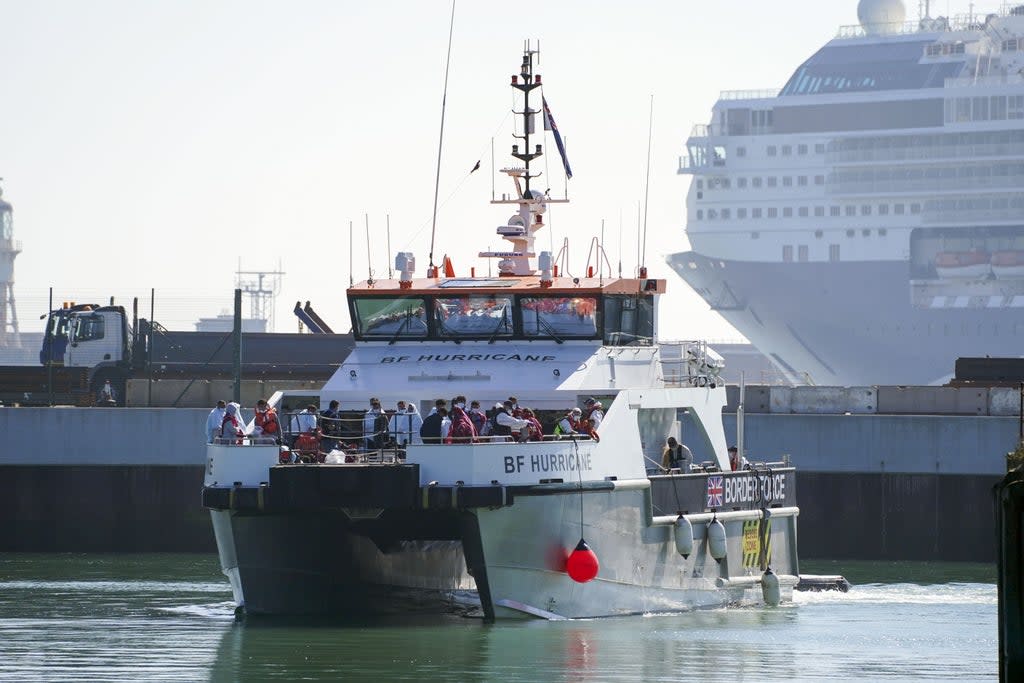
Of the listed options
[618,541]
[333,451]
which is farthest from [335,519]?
[618,541]

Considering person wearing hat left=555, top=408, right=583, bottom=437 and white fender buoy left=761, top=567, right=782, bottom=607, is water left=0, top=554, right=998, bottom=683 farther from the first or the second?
person wearing hat left=555, top=408, right=583, bottom=437

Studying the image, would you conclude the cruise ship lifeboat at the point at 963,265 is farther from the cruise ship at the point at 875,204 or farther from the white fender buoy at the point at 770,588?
the white fender buoy at the point at 770,588

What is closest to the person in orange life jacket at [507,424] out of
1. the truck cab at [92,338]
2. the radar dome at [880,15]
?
the truck cab at [92,338]

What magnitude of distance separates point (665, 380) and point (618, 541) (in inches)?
164

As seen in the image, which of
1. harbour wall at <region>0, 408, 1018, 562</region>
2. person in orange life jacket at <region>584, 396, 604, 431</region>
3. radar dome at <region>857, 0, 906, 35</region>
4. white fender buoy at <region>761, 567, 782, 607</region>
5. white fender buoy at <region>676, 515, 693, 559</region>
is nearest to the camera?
person in orange life jacket at <region>584, 396, 604, 431</region>

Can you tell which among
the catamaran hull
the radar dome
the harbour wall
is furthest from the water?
the radar dome

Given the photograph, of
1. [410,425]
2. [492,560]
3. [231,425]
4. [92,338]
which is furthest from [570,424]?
[92,338]

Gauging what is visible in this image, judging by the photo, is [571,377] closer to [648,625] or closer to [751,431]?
[648,625]

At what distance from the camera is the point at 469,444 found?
20531mm

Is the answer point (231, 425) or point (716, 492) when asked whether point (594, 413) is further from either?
point (231, 425)

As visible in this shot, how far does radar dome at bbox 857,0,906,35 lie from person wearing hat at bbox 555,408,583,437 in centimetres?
8248

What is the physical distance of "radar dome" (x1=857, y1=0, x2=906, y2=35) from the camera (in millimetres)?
101438

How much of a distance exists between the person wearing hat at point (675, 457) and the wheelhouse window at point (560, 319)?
157cm

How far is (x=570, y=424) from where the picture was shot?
21.7 m
